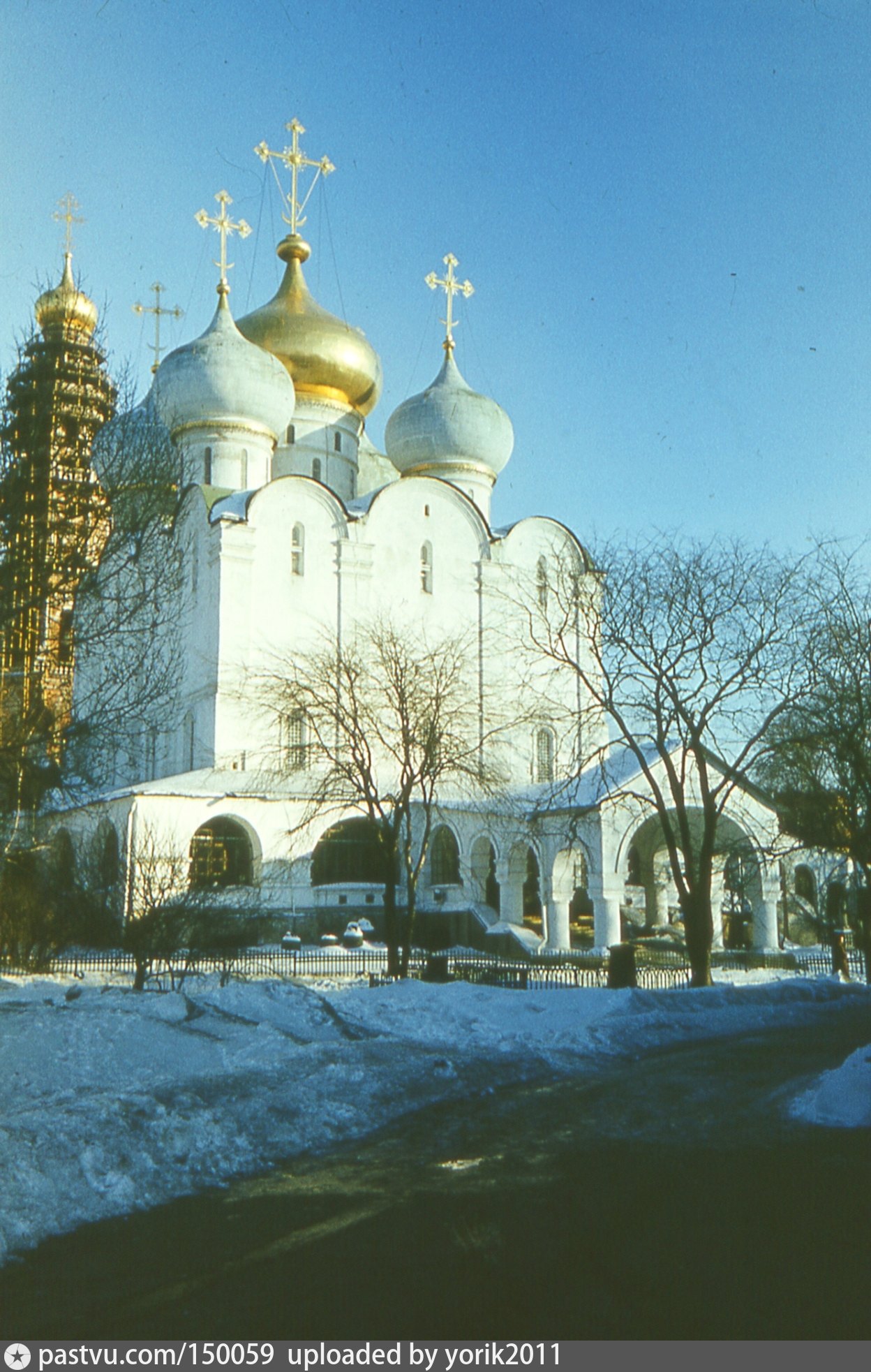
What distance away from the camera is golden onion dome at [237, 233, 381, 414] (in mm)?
34844

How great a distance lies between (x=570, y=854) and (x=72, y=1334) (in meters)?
20.8

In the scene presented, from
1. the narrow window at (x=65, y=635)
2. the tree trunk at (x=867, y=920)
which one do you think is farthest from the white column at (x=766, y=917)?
the narrow window at (x=65, y=635)

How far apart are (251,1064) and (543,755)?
2406 centimetres

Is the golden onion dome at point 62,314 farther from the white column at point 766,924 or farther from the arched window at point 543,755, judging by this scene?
the arched window at point 543,755

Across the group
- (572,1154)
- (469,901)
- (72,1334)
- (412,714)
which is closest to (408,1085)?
(572,1154)

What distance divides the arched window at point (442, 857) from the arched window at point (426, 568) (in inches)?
258

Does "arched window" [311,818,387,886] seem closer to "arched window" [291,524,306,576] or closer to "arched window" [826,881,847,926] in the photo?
"arched window" [291,524,306,576]

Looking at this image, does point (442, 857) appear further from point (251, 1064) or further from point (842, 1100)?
point (842, 1100)

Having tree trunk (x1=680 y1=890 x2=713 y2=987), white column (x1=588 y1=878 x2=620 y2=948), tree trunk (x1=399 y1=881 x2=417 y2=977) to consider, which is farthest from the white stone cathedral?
tree trunk (x1=680 y1=890 x2=713 y2=987)

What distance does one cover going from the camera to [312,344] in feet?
114

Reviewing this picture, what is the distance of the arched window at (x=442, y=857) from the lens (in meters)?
29.3

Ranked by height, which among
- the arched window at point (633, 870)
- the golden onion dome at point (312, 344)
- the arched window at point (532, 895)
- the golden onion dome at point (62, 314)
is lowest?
the arched window at point (532, 895)
